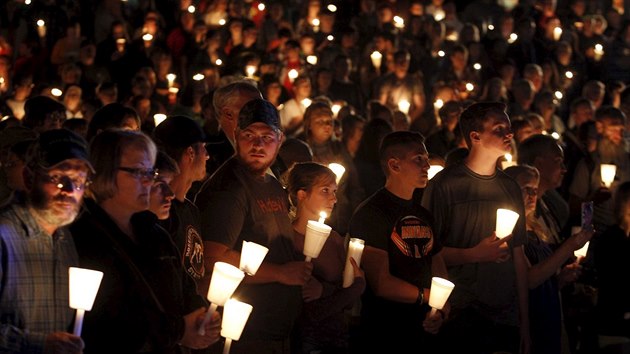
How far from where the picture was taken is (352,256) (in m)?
6.00

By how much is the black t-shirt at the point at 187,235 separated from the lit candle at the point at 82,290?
1.19 metres

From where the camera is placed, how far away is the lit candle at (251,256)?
502cm

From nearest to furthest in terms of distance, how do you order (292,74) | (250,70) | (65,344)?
1. (65,344)
2. (250,70)
3. (292,74)

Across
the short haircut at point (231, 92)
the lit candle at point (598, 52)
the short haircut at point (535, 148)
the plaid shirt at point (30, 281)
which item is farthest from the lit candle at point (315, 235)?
the lit candle at point (598, 52)

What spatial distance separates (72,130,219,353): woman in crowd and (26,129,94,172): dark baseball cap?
0.77ft

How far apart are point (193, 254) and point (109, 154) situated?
0.94 meters

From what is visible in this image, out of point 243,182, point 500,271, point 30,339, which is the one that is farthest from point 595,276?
point 30,339

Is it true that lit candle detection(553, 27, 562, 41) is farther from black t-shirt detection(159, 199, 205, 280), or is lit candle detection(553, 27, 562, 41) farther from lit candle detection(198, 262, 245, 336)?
lit candle detection(198, 262, 245, 336)

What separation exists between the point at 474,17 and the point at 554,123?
493 centimetres

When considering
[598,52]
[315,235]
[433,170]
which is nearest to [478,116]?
[433,170]

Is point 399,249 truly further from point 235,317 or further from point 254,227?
point 235,317

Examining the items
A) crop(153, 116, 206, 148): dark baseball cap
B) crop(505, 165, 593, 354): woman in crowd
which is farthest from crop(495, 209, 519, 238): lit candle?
crop(153, 116, 206, 148): dark baseball cap

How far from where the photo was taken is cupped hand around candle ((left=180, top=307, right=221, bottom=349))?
14.9ft

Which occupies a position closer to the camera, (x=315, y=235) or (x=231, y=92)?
(x=315, y=235)
